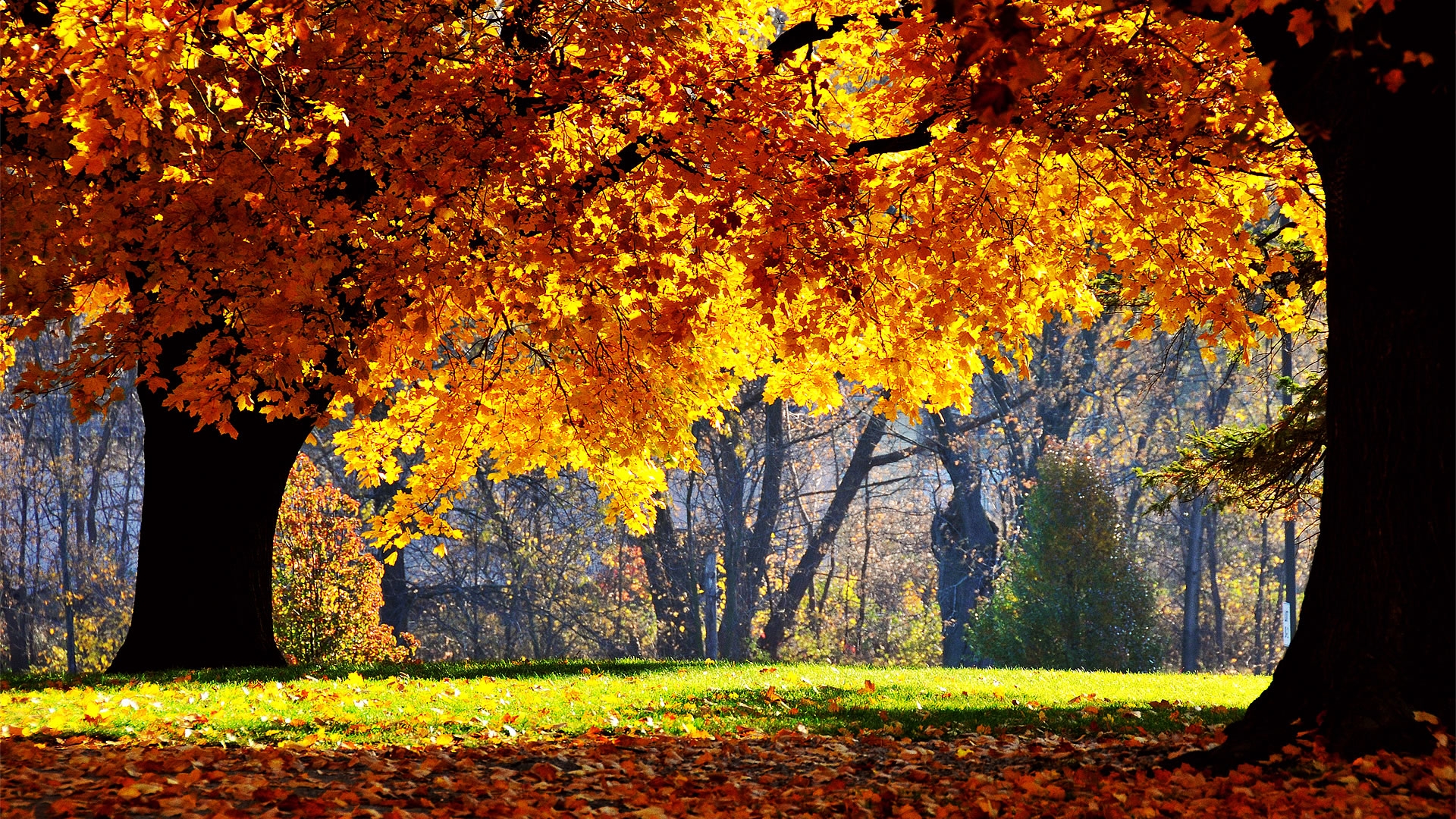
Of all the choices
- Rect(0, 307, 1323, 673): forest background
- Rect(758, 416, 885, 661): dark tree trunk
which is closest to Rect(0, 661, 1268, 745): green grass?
Rect(0, 307, 1323, 673): forest background

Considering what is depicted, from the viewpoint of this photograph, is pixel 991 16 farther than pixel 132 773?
No

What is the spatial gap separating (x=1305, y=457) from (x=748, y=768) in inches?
264

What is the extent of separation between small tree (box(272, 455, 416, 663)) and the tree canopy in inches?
252

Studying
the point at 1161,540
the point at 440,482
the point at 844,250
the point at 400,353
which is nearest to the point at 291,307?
the point at 400,353

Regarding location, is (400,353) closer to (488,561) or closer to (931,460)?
(488,561)

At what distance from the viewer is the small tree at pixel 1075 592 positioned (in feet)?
59.0

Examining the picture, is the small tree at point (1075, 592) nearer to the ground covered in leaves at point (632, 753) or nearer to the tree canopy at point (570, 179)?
the ground covered in leaves at point (632, 753)

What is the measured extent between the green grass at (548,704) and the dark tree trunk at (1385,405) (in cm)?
283

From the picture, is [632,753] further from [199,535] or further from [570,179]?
[199,535]

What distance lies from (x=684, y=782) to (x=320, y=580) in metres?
10.9

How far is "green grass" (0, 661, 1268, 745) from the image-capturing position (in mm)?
6836

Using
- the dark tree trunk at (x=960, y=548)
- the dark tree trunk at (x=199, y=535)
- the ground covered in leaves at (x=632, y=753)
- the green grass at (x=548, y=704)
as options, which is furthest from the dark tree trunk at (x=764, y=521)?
the dark tree trunk at (x=199, y=535)

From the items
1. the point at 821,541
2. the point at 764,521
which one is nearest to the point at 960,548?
the point at 821,541

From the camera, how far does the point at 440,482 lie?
1079cm
